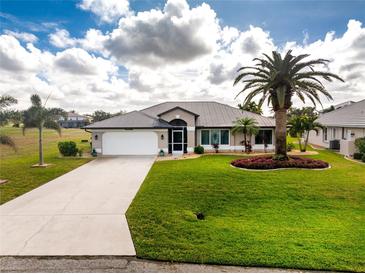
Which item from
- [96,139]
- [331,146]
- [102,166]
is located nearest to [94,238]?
[102,166]

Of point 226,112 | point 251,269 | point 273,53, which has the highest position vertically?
point 273,53

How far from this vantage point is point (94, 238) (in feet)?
21.8

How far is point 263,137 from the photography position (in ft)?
82.1

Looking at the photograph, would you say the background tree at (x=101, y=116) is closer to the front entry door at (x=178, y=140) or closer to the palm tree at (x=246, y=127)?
the front entry door at (x=178, y=140)

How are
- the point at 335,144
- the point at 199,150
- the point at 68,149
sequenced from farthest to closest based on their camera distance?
the point at 335,144 < the point at 199,150 < the point at 68,149

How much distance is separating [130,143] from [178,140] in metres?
4.77

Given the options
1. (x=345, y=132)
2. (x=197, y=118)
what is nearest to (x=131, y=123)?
(x=197, y=118)

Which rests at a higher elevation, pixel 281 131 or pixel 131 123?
pixel 131 123

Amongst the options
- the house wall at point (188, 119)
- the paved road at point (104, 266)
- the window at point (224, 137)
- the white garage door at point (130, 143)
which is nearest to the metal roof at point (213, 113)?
the window at point (224, 137)

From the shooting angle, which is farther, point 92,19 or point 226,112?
point 226,112

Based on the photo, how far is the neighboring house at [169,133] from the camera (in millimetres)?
23203

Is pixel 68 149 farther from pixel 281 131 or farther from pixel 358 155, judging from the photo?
pixel 358 155

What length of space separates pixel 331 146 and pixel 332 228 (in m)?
23.0

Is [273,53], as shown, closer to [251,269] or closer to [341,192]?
[341,192]
